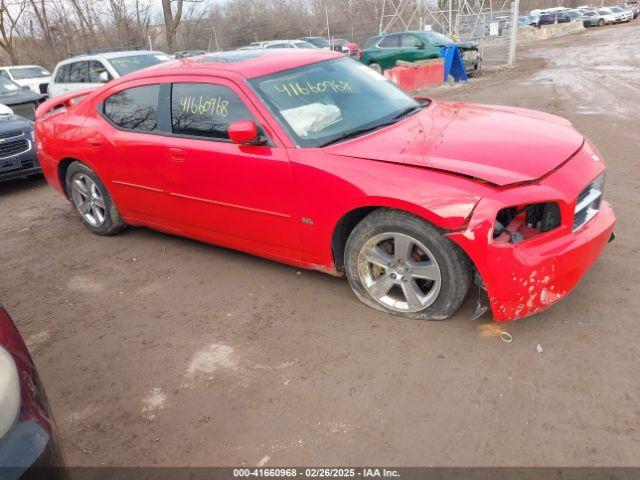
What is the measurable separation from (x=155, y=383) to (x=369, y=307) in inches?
56.2

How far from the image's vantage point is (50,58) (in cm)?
2912

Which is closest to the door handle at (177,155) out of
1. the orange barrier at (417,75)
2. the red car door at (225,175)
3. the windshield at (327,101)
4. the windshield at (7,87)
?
the red car door at (225,175)

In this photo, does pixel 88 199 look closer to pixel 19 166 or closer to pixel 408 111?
pixel 19 166

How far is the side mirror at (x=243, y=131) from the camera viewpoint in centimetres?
343

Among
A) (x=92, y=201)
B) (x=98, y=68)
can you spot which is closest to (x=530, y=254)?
(x=92, y=201)

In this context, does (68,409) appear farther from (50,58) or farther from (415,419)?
(50,58)

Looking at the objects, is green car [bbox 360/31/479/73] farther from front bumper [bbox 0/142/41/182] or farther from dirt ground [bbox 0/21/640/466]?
dirt ground [bbox 0/21/640/466]

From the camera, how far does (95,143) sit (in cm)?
476

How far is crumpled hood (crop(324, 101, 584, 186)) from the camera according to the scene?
2951mm

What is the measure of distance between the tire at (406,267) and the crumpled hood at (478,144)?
1.25 feet

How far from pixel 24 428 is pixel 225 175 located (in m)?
2.46

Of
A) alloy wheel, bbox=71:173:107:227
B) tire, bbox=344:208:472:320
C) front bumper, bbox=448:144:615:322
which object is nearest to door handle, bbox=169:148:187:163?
alloy wheel, bbox=71:173:107:227

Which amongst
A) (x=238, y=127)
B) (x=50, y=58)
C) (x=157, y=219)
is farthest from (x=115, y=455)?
(x=50, y=58)

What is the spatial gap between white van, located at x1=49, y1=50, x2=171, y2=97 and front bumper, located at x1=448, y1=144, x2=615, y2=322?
9.48 metres
